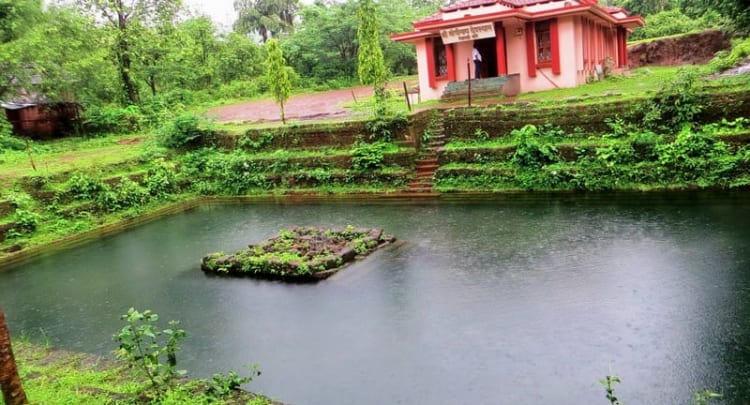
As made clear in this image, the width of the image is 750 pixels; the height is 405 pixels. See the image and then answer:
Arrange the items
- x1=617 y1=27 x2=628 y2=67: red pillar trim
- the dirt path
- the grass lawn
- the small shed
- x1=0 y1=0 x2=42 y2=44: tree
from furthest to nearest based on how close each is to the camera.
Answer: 1. x1=617 y1=27 x2=628 y2=67: red pillar trim
2. the small shed
3. the dirt path
4. x1=0 y1=0 x2=42 y2=44: tree
5. the grass lawn

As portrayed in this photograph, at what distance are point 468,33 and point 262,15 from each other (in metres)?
27.0

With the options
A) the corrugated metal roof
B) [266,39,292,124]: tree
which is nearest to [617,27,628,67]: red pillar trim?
[266,39,292,124]: tree

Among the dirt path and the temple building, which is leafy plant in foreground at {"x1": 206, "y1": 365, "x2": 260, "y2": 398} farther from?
the dirt path

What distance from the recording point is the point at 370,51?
16172mm

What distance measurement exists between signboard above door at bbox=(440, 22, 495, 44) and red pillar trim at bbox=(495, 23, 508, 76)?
1.43 ft

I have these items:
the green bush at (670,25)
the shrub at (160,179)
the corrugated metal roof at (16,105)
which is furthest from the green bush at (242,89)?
the green bush at (670,25)

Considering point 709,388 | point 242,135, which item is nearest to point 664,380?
point 709,388

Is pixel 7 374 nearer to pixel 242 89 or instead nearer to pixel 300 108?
pixel 300 108

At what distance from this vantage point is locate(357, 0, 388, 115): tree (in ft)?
52.0

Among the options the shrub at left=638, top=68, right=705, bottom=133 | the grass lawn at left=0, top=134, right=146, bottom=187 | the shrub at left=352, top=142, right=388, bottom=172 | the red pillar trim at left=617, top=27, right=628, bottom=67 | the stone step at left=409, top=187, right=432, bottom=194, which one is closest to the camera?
the shrub at left=638, top=68, right=705, bottom=133

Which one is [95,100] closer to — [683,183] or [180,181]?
[180,181]

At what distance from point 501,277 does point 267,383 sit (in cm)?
350

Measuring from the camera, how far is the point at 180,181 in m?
16.7

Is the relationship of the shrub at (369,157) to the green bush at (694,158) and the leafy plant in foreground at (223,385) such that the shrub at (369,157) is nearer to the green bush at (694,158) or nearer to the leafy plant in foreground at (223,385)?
the green bush at (694,158)
